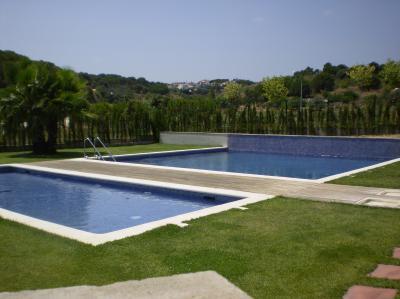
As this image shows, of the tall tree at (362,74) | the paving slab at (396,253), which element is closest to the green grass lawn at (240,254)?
the paving slab at (396,253)

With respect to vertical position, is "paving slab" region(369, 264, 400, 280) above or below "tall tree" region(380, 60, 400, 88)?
below

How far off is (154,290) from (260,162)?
14.4m

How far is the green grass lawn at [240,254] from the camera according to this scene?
4.15 metres

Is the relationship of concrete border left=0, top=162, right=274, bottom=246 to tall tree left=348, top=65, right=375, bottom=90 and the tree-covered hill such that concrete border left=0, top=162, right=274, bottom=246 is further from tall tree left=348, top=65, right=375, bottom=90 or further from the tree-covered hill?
tall tree left=348, top=65, right=375, bottom=90

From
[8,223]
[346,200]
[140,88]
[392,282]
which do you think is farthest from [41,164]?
[140,88]

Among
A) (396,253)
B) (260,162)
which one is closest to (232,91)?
(260,162)

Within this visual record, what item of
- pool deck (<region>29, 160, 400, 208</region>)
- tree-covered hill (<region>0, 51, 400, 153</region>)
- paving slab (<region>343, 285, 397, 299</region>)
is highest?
tree-covered hill (<region>0, 51, 400, 153</region>)

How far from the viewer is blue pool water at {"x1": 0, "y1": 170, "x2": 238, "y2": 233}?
8555 millimetres

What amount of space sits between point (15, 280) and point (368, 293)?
3275 millimetres

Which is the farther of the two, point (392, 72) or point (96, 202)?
point (392, 72)

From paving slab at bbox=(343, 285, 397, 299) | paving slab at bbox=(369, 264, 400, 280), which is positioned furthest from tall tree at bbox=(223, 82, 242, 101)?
paving slab at bbox=(343, 285, 397, 299)

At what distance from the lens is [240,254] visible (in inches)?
193

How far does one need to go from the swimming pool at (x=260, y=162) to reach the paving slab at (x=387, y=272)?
9737 millimetres

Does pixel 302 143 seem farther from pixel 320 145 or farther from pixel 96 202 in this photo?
pixel 96 202
